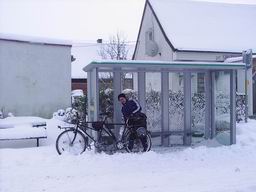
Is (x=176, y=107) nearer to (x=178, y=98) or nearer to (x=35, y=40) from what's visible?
(x=178, y=98)

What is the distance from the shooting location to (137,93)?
451 inches

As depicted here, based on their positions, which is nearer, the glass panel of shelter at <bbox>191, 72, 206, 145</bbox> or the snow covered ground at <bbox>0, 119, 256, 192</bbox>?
the snow covered ground at <bbox>0, 119, 256, 192</bbox>

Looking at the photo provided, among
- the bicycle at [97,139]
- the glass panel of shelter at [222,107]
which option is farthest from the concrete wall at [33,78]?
the glass panel of shelter at [222,107]

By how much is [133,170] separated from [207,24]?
15.9m

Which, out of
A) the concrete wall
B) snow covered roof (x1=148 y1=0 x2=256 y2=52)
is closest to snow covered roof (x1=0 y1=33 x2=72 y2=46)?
the concrete wall

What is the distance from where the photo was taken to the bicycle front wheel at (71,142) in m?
10.0

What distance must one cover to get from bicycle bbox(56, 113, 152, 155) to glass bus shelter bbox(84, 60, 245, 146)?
1.89 ft

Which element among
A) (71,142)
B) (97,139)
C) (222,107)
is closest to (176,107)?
(222,107)

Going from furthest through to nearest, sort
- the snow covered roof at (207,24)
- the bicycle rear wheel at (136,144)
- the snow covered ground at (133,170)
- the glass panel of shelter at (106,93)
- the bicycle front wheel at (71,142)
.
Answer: the snow covered roof at (207,24)
the glass panel of shelter at (106,93)
the bicycle rear wheel at (136,144)
the bicycle front wheel at (71,142)
the snow covered ground at (133,170)

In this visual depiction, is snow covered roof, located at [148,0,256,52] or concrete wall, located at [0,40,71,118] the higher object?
snow covered roof, located at [148,0,256,52]

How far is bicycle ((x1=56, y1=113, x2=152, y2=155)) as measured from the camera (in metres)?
10.1

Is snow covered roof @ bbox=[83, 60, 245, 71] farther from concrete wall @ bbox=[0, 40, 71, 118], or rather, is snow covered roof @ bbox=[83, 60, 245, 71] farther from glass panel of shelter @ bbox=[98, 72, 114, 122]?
concrete wall @ bbox=[0, 40, 71, 118]

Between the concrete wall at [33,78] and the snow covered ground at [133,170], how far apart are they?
553 cm

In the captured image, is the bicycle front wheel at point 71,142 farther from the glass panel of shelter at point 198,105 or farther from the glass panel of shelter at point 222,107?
the glass panel of shelter at point 222,107
